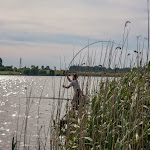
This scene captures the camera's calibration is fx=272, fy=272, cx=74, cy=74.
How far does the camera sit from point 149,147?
4.11 metres

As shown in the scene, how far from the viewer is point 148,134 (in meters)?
4.41

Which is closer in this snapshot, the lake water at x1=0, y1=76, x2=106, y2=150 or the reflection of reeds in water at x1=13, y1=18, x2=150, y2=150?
the reflection of reeds in water at x1=13, y1=18, x2=150, y2=150

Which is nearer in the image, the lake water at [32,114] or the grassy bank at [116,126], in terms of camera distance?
the grassy bank at [116,126]

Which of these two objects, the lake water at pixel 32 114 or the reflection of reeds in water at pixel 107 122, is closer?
the reflection of reeds in water at pixel 107 122

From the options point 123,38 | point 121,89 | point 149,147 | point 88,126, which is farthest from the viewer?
point 121,89

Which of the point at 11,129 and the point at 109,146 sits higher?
the point at 109,146

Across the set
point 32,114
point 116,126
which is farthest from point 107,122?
point 32,114

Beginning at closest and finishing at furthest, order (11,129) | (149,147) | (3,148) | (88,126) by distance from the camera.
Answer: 1. (149,147)
2. (88,126)
3. (3,148)
4. (11,129)

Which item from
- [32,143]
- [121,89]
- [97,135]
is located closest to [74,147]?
[97,135]

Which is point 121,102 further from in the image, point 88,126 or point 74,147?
point 74,147

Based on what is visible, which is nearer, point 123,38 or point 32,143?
point 123,38

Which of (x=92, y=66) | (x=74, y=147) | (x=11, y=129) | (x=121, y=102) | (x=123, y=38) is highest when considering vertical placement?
(x=123, y=38)

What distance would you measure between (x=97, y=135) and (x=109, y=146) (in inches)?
20.2

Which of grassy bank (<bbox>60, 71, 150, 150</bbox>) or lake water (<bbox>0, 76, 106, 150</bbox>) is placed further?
lake water (<bbox>0, 76, 106, 150</bbox>)
